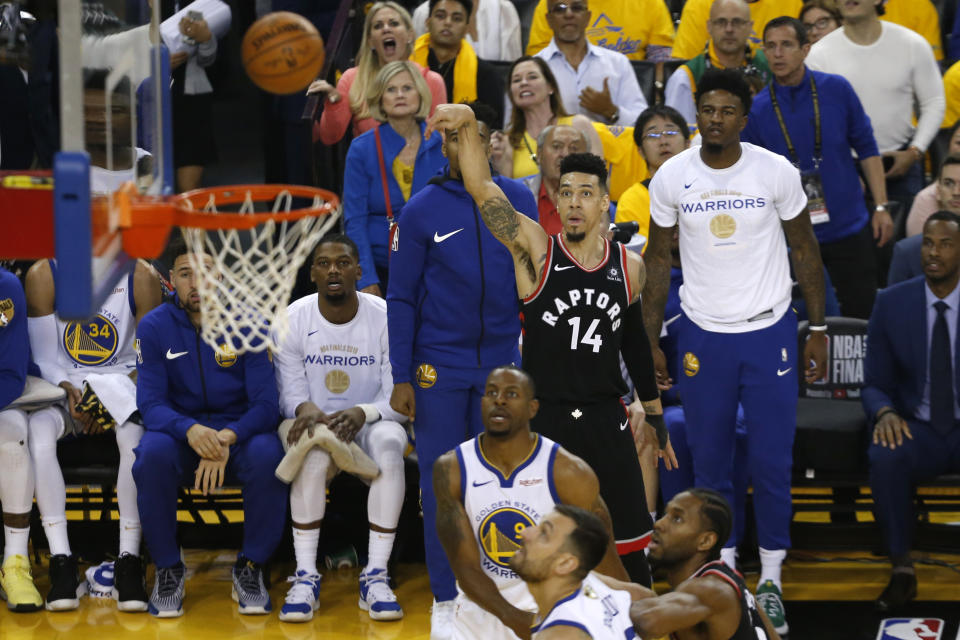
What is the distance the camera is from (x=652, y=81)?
31.2 feet

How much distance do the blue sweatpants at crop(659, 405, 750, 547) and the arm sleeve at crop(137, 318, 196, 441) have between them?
8.09ft

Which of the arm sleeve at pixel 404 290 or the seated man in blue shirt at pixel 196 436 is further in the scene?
the seated man in blue shirt at pixel 196 436

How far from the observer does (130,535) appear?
710cm

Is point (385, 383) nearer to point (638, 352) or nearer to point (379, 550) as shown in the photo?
point (379, 550)

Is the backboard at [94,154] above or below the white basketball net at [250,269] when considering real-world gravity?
above

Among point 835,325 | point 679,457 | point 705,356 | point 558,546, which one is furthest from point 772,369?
point 558,546

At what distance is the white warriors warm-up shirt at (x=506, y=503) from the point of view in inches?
206

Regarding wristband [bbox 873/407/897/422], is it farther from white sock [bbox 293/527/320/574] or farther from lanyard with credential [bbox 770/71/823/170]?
white sock [bbox 293/527/320/574]

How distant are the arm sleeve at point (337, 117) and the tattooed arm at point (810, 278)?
302 centimetres

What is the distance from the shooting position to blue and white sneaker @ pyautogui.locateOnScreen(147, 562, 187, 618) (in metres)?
6.86

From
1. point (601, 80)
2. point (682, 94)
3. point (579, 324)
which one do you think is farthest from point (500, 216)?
point (682, 94)

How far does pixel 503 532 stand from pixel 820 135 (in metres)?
3.77

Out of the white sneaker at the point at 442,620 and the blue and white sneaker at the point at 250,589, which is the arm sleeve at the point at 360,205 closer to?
the blue and white sneaker at the point at 250,589

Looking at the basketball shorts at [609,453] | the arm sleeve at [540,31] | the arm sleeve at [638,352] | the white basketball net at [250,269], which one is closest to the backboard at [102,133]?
the white basketball net at [250,269]
